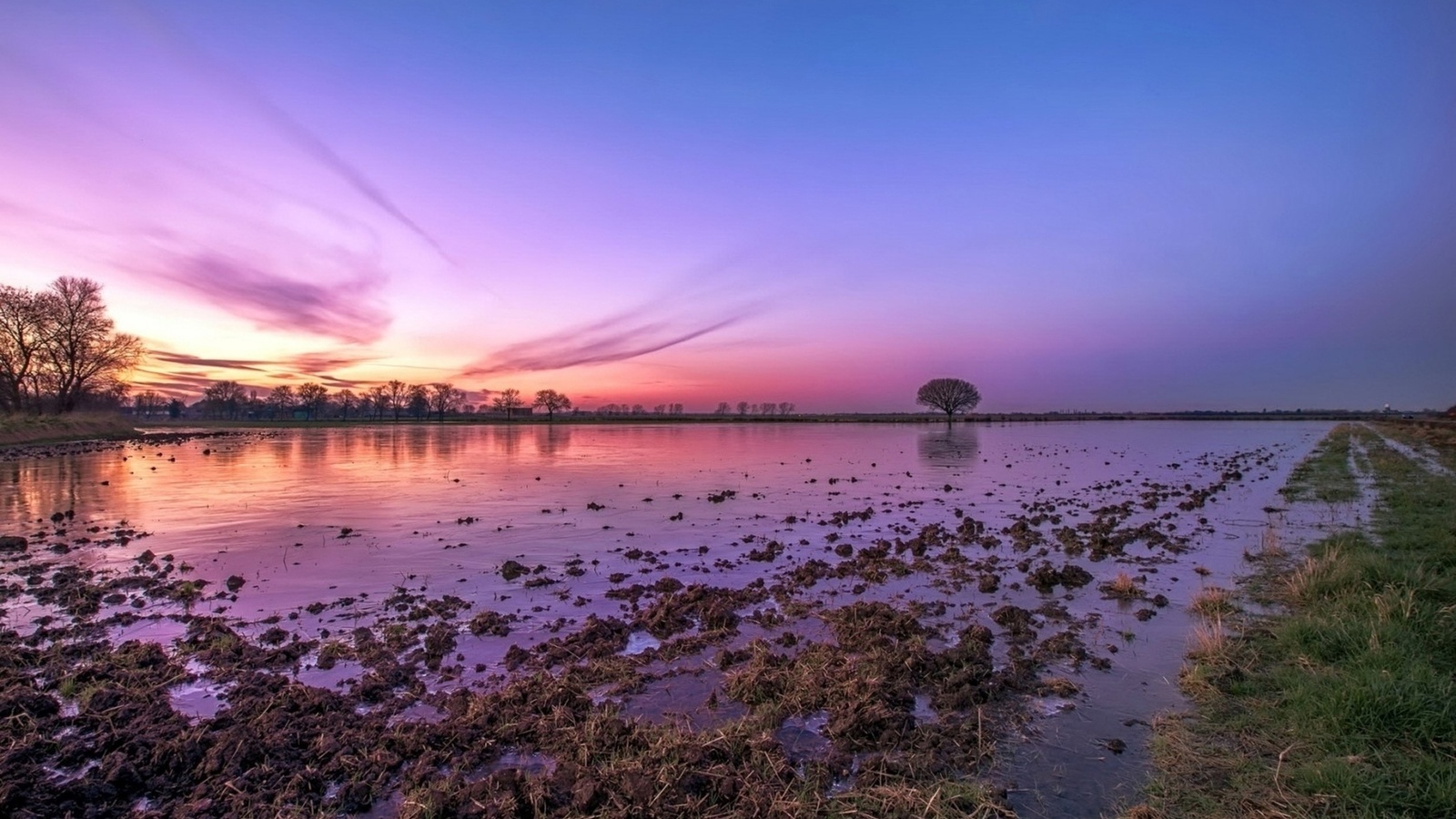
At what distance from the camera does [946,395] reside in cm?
15838

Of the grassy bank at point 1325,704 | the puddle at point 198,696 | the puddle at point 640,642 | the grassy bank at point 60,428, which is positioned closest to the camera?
the grassy bank at point 1325,704

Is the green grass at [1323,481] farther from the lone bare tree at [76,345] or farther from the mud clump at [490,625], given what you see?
the lone bare tree at [76,345]

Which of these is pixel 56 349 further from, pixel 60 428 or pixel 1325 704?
pixel 1325 704

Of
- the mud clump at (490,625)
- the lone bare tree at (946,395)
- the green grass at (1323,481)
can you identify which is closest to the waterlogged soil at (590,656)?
the mud clump at (490,625)

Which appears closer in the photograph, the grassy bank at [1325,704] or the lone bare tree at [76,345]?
the grassy bank at [1325,704]

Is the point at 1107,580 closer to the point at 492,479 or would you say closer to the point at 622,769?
the point at 622,769

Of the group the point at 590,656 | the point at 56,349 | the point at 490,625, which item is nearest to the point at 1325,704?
the point at 590,656

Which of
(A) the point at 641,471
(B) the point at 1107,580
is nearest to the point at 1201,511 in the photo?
(B) the point at 1107,580

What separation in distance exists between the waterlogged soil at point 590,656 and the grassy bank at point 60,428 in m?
43.6

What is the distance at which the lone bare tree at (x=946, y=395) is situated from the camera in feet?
520

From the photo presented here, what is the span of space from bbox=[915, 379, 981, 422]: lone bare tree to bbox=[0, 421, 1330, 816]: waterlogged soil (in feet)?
466

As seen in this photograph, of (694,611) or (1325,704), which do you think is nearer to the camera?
(1325,704)

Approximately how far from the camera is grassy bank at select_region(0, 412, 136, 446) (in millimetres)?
49188

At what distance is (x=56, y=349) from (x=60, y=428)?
49.6 ft
